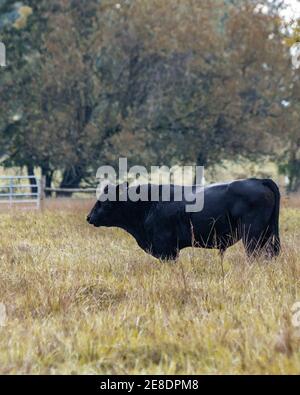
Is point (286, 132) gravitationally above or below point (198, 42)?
below

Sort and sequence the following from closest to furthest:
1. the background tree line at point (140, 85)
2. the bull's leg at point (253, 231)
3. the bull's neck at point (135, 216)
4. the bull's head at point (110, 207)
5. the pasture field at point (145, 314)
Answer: the pasture field at point (145, 314) → the bull's leg at point (253, 231) → the bull's neck at point (135, 216) → the bull's head at point (110, 207) → the background tree line at point (140, 85)

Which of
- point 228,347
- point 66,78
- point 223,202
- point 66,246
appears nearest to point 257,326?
point 228,347

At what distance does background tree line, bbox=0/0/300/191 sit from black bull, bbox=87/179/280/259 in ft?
47.1

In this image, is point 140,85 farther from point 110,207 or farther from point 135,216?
point 135,216

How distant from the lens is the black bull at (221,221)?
24.8ft

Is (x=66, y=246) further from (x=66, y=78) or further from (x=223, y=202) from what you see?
(x=66, y=78)

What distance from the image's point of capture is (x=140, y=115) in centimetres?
2392

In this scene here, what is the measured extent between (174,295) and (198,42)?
18.8 metres

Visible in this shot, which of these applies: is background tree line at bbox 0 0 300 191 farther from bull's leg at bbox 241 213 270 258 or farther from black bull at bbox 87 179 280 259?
bull's leg at bbox 241 213 270 258

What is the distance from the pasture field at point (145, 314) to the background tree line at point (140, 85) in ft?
49.0

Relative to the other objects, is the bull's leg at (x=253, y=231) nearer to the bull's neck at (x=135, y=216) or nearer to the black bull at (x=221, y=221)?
the black bull at (x=221, y=221)

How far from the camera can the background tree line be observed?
22.8m

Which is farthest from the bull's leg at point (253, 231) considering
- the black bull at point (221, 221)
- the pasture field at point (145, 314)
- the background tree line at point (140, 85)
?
the background tree line at point (140, 85)

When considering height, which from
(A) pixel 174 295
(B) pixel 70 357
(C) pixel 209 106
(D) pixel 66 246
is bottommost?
(B) pixel 70 357
